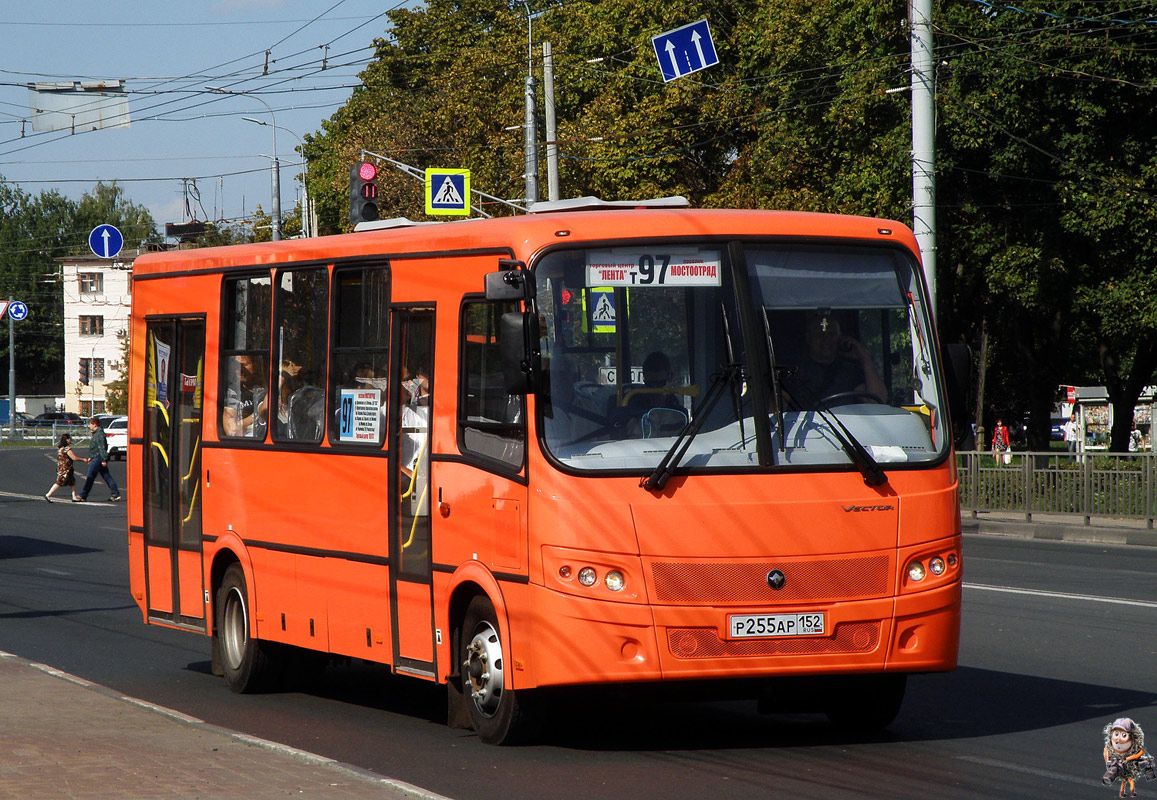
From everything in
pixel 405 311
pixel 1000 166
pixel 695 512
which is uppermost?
pixel 1000 166

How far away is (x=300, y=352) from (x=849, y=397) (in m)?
3.78

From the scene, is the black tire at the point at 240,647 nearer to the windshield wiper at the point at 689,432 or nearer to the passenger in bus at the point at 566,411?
the passenger in bus at the point at 566,411

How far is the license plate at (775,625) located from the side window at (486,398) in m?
1.32

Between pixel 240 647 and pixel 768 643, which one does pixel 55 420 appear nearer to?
pixel 240 647

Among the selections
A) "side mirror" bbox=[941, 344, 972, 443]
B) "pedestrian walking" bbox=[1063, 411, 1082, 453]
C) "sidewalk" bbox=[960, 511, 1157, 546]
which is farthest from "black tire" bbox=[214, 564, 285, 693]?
"pedestrian walking" bbox=[1063, 411, 1082, 453]

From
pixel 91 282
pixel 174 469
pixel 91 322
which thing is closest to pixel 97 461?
pixel 174 469

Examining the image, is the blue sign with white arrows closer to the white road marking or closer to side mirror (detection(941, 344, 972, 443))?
the white road marking

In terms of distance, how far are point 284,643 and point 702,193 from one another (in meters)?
37.1

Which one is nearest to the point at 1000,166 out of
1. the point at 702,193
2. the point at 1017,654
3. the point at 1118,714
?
the point at 702,193

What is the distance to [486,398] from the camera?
8477 mm

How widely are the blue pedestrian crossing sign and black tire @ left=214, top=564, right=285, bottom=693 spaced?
22.8 meters

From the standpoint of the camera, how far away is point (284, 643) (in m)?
10.5

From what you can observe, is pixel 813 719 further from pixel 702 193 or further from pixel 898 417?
pixel 702 193

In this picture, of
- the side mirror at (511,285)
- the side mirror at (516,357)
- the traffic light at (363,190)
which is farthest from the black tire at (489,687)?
the traffic light at (363,190)
